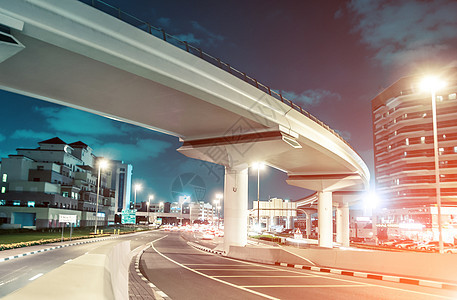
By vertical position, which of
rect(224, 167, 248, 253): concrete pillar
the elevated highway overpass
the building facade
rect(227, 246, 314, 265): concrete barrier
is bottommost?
rect(227, 246, 314, 265): concrete barrier

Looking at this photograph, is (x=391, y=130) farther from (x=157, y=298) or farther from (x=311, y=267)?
(x=157, y=298)

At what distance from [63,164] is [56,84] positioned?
67560 millimetres

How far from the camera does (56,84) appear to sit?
1805 cm

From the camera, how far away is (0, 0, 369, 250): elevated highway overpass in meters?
13.0

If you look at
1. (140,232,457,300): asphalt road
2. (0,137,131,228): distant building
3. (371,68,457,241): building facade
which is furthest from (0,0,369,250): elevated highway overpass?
(371,68,457,241): building facade

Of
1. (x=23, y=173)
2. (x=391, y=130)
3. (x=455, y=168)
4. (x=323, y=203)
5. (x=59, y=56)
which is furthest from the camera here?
(x=391, y=130)

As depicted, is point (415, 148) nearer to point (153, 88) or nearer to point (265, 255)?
point (265, 255)

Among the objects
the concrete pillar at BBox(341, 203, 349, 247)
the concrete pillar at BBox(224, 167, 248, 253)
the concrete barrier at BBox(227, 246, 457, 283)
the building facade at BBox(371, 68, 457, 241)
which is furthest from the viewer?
the building facade at BBox(371, 68, 457, 241)

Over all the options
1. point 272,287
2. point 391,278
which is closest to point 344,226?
point 391,278

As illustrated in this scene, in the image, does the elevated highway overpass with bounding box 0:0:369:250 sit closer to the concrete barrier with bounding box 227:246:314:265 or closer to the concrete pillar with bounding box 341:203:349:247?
the concrete barrier with bounding box 227:246:314:265

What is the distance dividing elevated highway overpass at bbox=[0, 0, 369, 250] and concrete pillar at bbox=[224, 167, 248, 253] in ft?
0.26

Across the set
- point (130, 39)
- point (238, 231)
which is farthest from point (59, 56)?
point (238, 231)

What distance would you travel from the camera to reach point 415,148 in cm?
11338

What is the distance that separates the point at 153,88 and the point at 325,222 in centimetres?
3653
